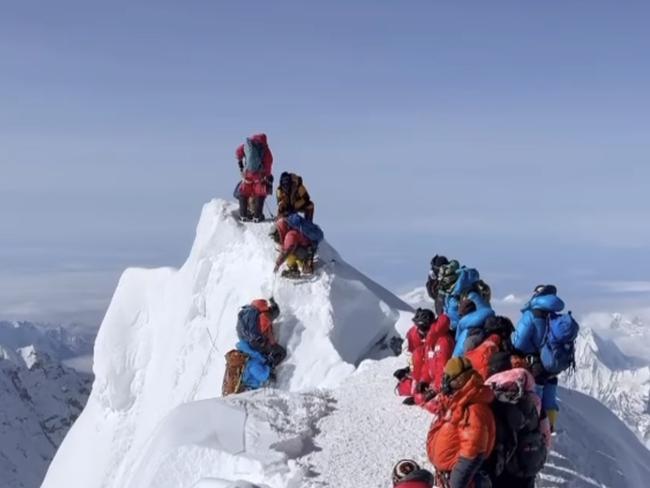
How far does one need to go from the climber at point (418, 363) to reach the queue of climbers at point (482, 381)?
0.02 m

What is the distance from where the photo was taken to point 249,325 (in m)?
19.2

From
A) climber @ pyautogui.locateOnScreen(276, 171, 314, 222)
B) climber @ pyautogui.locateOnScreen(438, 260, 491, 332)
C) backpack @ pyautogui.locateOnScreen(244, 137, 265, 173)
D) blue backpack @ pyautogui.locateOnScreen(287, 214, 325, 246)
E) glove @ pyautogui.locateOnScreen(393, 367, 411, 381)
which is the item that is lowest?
glove @ pyautogui.locateOnScreen(393, 367, 411, 381)

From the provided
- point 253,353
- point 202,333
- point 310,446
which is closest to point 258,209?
point 202,333

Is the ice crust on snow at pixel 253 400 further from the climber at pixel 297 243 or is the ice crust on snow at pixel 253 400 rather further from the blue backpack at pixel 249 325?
the blue backpack at pixel 249 325

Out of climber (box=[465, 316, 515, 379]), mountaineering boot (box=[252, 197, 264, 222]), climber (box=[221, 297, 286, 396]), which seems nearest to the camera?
climber (box=[465, 316, 515, 379])

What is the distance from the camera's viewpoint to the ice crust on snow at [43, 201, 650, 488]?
11922 millimetres

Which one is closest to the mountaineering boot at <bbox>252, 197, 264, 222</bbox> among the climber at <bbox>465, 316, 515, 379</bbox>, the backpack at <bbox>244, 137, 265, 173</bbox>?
the backpack at <bbox>244, 137, 265, 173</bbox>

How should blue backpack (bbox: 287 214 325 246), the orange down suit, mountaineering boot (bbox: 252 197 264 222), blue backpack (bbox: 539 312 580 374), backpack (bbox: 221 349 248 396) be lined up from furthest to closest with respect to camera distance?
mountaineering boot (bbox: 252 197 264 222) < blue backpack (bbox: 287 214 325 246) < backpack (bbox: 221 349 248 396) < blue backpack (bbox: 539 312 580 374) < the orange down suit

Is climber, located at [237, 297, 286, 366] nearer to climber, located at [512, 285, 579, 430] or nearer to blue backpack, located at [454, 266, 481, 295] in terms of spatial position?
blue backpack, located at [454, 266, 481, 295]

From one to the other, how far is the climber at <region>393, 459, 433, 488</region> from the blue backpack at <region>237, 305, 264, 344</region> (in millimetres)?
10954

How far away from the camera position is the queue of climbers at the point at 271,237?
751 inches

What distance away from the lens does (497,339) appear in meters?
11.7

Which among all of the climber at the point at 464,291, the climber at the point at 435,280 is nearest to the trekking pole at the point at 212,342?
the climber at the point at 435,280

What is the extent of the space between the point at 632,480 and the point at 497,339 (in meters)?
4.64
